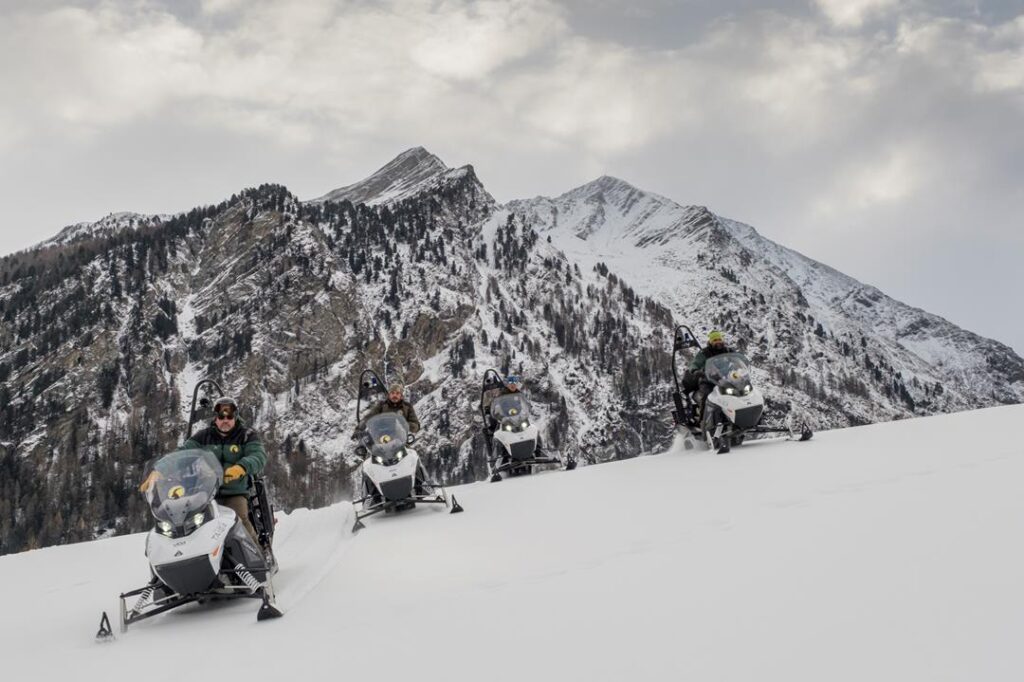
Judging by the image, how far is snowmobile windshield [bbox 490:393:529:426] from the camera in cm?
1638

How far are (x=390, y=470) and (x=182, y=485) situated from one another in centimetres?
452

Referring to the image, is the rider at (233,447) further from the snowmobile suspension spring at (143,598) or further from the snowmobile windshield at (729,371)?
the snowmobile windshield at (729,371)

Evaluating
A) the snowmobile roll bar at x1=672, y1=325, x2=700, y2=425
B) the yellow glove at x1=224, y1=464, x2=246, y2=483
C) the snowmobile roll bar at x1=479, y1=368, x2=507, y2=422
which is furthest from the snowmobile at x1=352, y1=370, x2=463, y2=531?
the snowmobile roll bar at x1=672, y1=325, x2=700, y2=425

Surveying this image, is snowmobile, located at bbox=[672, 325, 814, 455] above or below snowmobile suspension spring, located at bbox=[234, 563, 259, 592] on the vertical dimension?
above

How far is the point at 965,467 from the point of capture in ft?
23.7

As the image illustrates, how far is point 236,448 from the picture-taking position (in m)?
8.41

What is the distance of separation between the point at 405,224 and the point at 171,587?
19739 cm

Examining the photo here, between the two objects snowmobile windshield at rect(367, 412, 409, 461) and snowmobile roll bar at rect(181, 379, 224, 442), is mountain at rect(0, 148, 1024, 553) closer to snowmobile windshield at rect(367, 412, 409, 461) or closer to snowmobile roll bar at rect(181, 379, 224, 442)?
snowmobile windshield at rect(367, 412, 409, 461)

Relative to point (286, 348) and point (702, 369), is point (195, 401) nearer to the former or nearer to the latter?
point (702, 369)

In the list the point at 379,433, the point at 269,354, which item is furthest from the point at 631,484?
the point at 269,354

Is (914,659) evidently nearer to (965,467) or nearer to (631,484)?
(965,467)

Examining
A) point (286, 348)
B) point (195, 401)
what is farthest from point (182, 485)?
point (286, 348)

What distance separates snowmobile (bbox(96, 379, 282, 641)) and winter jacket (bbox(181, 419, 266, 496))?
3.35 ft

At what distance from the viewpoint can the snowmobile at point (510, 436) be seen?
16.1 metres
